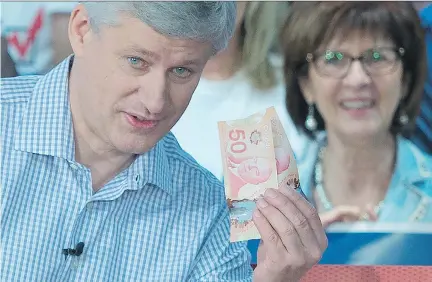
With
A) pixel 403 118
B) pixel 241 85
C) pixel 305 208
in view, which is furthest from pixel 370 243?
pixel 305 208

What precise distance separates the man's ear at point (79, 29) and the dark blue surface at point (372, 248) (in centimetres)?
100

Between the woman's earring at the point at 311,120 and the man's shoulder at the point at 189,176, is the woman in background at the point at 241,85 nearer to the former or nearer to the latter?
the woman's earring at the point at 311,120

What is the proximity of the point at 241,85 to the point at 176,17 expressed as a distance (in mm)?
795

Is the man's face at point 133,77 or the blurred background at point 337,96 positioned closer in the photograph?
the man's face at point 133,77

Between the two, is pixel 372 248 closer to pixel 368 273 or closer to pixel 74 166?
pixel 368 273

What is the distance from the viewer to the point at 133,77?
1662 mm

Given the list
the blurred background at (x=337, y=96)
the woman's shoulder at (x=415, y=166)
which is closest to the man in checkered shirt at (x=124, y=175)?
the blurred background at (x=337, y=96)

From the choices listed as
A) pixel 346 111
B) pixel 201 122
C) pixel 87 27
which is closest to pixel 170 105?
pixel 87 27

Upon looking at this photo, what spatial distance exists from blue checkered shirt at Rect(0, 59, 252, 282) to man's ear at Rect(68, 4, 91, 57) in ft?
0.38

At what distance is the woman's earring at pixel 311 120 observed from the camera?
2383 mm

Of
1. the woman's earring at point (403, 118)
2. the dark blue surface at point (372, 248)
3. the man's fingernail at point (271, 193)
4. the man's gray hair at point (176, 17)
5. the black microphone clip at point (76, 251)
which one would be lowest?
the dark blue surface at point (372, 248)

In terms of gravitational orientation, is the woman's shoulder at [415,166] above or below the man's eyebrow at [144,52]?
below

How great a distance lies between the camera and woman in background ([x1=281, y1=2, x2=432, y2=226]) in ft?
7.70

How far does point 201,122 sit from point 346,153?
0.54 meters
